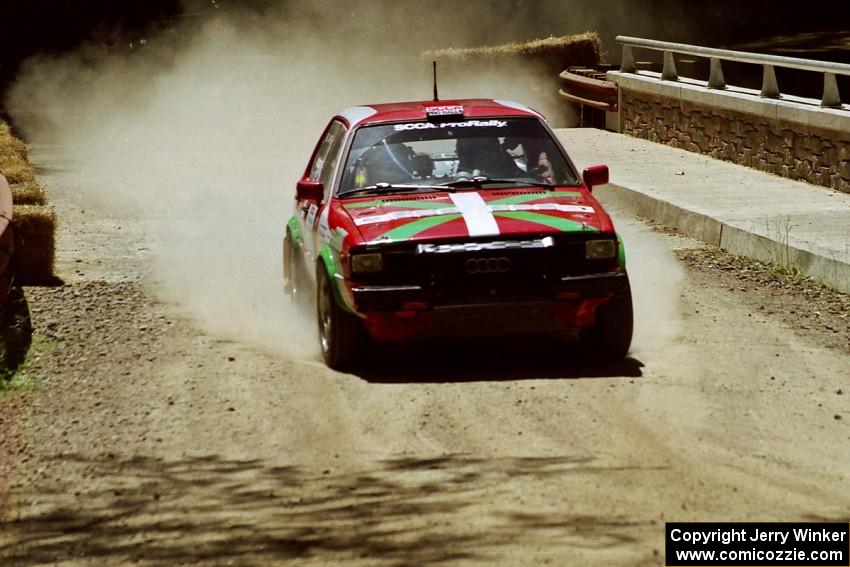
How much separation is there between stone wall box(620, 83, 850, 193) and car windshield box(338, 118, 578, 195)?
6.22 m

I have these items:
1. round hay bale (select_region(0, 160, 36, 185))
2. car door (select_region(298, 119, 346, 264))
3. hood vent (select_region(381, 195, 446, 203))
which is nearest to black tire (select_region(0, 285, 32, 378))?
car door (select_region(298, 119, 346, 264))

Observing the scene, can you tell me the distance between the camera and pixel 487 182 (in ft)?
29.9

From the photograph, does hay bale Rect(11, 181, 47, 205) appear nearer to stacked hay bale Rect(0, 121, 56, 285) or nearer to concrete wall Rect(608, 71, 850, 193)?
stacked hay bale Rect(0, 121, 56, 285)

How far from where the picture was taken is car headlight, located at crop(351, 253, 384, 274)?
8.25 m

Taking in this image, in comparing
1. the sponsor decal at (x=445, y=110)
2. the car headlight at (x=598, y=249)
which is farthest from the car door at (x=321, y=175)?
the car headlight at (x=598, y=249)

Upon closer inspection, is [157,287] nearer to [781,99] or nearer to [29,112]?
[781,99]

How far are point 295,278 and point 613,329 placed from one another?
2.81m

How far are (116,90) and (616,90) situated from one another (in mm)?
16229

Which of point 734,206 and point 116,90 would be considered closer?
→ point 734,206

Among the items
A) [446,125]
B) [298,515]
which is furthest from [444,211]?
[298,515]

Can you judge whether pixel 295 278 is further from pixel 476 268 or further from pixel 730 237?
pixel 730 237

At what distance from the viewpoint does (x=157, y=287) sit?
11.9 meters

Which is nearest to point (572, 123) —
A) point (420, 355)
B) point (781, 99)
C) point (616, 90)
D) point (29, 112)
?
point (616, 90)

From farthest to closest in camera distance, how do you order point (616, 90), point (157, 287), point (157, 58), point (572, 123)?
point (157, 58)
point (572, 123)
point (616, 90)
point (157, 287)
